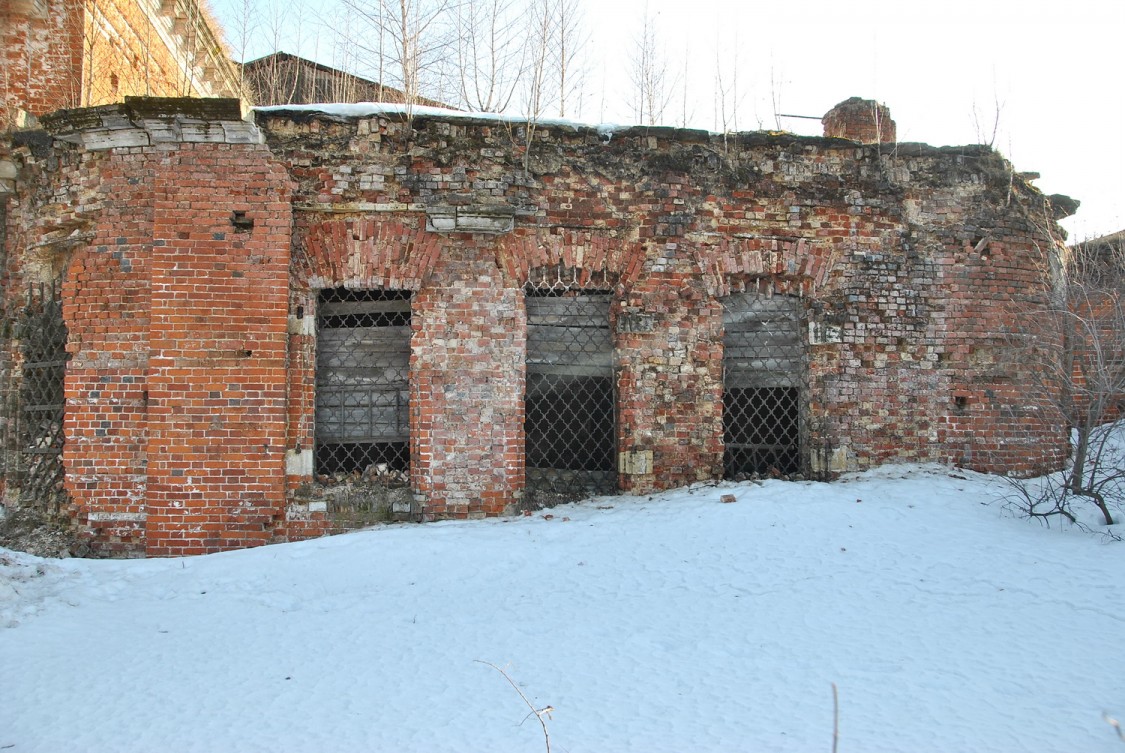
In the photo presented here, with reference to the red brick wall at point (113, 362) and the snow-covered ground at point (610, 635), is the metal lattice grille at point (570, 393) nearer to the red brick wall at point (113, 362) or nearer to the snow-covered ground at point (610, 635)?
the snow-covered ground at point (610, 635)

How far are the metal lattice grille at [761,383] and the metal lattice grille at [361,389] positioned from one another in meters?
3.09

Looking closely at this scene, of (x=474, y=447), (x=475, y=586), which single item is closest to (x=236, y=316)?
(x=474, y=447)

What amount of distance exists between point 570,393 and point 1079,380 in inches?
188

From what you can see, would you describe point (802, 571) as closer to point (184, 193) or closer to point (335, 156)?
point (335, 156)

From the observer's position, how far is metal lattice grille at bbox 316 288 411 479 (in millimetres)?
6395

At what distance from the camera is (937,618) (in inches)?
167

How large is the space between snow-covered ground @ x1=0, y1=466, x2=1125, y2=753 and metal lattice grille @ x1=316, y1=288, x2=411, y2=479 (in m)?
0.89

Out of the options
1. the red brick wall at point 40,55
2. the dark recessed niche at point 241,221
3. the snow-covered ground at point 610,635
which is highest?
the red brick wall at point 40,55

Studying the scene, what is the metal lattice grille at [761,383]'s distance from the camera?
687cm

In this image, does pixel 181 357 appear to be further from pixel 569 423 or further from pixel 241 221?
pixel 569 423

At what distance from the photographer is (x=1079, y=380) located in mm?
6645

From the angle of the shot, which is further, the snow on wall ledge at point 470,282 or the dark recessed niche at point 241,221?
the dark recessed niche at point 241,221

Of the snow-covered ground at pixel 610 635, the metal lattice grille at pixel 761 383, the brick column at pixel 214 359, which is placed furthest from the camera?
the metal lattice grille at pixel 761 383

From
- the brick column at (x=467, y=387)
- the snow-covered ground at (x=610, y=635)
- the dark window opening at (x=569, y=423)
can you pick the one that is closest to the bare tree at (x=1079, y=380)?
the snow-covered ground at (x=610, y=635)
